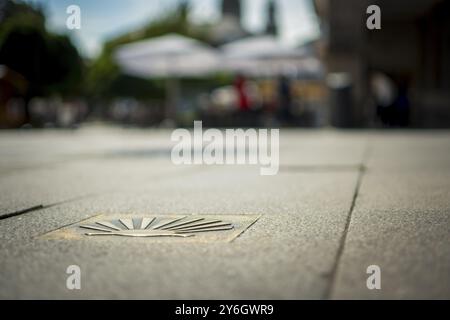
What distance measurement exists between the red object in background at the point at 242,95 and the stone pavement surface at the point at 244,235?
46.3 ft

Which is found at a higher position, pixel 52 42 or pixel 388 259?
pixel 52 42

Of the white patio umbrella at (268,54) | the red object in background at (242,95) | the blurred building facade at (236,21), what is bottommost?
the red object in background at (242,95)

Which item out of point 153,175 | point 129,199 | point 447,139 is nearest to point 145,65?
point 447,139

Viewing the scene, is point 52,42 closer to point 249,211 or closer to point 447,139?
point 447,139

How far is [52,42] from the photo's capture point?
36.1 m

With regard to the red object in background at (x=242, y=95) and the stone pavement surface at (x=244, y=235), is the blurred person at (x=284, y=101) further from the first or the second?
the stone pavement surface at (x=244, y=235)

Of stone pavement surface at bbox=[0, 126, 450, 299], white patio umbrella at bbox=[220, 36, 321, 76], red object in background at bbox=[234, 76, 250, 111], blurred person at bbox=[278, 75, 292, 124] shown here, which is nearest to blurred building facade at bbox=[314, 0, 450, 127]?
white patio umbrella at bbox=[220, 36, 321, 76]

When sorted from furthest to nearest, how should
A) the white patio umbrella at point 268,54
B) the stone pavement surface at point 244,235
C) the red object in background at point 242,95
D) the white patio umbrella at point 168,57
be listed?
the white patio umbrella at point 168,57 → the red object in background at point 242,95 → the white patio umbrella at point 268,54 → the stone pavement surface at point 244,235

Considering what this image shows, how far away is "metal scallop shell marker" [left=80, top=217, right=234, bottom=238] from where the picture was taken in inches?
169

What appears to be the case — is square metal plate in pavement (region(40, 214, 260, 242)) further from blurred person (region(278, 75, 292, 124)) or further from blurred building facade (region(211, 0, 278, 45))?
blurred building facade (region(211, 0, 278, 45))

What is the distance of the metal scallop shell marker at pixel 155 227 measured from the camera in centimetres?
429

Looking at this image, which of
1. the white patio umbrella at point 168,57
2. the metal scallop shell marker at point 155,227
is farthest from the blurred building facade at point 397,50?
the metal scallop shell marker at point 155,227

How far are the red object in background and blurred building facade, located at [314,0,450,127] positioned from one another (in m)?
2.88

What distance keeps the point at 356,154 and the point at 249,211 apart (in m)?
6.48
